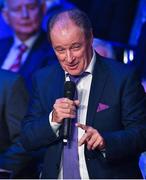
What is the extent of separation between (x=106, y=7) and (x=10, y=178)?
6.47 ft

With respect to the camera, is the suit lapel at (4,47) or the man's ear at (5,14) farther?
the man's ear at (5,14)

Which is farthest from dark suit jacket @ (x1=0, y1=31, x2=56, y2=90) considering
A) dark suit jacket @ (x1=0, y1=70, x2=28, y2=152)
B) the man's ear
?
dark suit jacket @ (x1=0, y1=70, x2=28, y2=152)

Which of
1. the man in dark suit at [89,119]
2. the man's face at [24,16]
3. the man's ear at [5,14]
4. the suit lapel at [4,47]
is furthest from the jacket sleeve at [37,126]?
the man's ear at [5,14]

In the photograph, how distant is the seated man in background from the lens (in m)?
2.45

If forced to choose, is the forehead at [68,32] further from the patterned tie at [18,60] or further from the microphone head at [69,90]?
the patterned tie at [18,60]

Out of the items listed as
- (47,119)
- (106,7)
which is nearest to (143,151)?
(47,119)

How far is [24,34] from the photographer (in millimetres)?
3867

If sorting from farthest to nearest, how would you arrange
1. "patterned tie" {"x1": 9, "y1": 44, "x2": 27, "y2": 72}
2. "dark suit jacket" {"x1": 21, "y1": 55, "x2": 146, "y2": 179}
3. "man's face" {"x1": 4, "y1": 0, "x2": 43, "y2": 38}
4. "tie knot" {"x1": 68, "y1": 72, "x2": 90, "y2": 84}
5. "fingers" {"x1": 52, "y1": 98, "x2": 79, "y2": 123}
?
"man's face" {"x1": 4, "y1": 0, "x2": 43, "y2": 38}
"patterned tie" {"x1": 9, "y1": 44, "x2": 27, "y2": 72}
"tie knot" {"x1": 68, "y1": 72, "x2": 90, "y2": 84}
"dark suit jacket" {"x1": 21, "y1": 55, "x2": 146, "y2": 179}
"fingers" {"x1": 52, "y1": 98, "x2": 79, "y2": 123}

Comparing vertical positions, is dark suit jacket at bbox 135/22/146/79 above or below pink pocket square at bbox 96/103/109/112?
above

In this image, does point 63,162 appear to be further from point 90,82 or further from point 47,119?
point 90,82

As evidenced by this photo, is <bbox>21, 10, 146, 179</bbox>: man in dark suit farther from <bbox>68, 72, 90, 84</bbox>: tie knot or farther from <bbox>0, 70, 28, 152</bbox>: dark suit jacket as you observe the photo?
<bbox>0, 70, 28, 152</bbox>: dark suit jacket

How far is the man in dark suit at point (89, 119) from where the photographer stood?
1999mm

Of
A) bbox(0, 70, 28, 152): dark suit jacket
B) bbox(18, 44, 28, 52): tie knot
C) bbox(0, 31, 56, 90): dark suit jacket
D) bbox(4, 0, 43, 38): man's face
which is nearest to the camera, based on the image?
bbox(0, 70, 28, 152): dark suit jacket

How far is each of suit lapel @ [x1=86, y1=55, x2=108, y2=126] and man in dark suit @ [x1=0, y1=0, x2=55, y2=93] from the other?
144 cm
